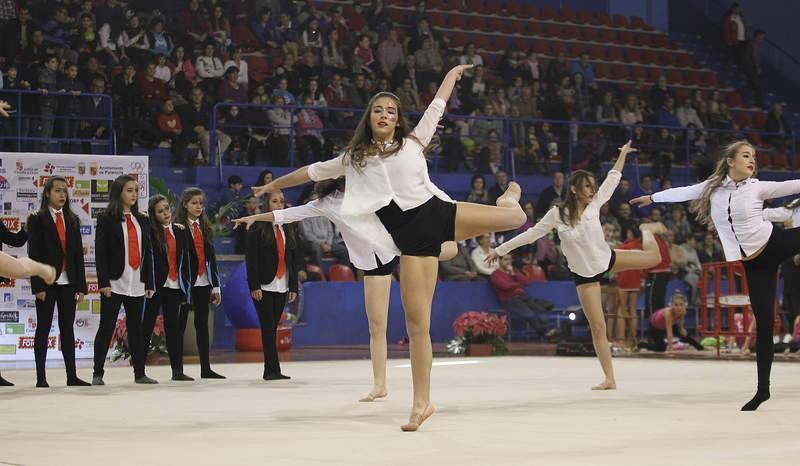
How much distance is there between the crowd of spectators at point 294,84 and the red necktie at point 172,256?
16.5ft

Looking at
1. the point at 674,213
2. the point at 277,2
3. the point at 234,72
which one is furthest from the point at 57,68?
the point at 674,213

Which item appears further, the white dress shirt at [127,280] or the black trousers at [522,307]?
the black trousers at [522,307]

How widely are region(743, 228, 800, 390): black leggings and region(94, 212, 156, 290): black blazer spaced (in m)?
4.93

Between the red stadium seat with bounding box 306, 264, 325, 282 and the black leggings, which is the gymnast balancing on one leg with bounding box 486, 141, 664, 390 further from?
the red stadium seat with bounding box 306, 264, 325, 282

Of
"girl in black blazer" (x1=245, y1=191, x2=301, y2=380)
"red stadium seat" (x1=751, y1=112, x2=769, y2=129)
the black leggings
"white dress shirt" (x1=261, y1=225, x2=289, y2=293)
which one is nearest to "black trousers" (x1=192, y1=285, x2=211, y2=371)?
"girl in black blazer" (x1=245, y1=191, x2=301, y2=380)

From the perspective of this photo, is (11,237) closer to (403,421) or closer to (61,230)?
(61,230)

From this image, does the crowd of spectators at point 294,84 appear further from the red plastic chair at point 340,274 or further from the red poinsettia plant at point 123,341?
the red poinsettia plant at point 123,341

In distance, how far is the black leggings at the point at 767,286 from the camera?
21.5 ft

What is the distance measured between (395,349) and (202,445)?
9.50 meters

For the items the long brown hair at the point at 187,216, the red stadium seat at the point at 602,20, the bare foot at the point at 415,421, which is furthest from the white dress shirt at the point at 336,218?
the red stadium seat at the point at 602,20

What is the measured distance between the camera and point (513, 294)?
16078mm

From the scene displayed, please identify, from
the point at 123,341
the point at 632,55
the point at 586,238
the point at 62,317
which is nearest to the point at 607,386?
the point at 586,238

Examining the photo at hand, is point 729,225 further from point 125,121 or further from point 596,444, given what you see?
point 125,121

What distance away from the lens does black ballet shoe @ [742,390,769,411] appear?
637 cm
